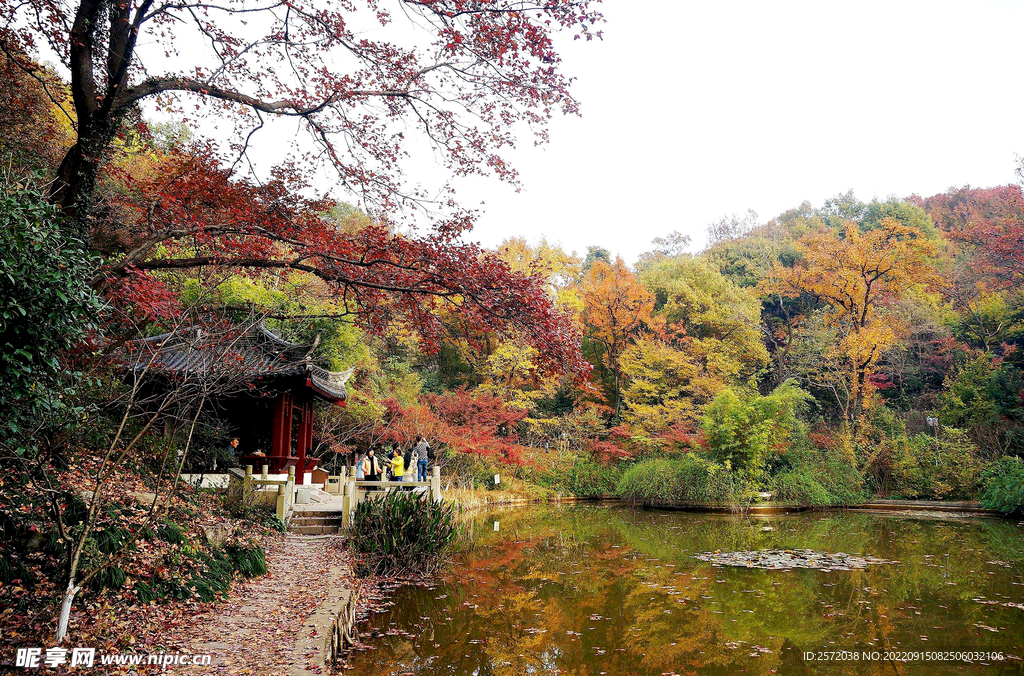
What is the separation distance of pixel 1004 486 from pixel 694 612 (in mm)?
12579

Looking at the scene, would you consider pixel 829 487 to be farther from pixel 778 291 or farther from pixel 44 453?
pixel 44 453

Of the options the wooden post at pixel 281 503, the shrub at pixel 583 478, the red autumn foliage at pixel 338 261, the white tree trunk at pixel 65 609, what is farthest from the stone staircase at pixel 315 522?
the shrub at pixel 583 478

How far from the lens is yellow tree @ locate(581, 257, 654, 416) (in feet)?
75.6

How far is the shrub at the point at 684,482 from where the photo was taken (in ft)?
55.8

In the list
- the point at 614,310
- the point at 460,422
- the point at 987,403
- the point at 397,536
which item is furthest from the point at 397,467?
the point at 987,403

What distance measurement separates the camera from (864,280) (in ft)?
65.6

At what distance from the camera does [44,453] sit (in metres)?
5.21

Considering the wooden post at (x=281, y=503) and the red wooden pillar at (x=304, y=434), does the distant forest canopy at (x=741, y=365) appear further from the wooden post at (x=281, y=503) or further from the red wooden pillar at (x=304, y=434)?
the wooden post at (x=281, y=503)

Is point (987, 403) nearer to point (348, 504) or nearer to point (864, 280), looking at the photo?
point (864, 280)

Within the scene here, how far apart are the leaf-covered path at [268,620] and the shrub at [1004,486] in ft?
49.8

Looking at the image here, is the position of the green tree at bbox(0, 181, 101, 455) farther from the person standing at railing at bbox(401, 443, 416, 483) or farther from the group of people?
the person standing at railing at bbox(401, 443, 416, 483)

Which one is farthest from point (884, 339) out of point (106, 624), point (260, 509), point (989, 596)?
point (106, 624)

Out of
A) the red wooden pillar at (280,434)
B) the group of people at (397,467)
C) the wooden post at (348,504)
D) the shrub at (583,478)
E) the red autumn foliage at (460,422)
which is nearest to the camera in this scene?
the wooden post at (348,504)

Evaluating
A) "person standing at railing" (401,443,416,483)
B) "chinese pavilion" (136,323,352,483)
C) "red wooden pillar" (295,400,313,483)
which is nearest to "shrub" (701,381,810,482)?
"person standing at railing" (401,443,416,483)
